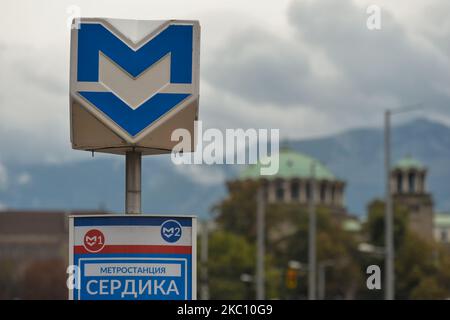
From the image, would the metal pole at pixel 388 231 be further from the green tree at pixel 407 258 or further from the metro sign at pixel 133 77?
the green tree at pixel 407 258

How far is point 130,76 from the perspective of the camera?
431 inches

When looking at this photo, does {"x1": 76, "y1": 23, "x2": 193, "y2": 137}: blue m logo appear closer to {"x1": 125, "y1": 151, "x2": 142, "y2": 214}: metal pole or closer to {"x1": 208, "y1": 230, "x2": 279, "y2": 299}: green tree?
{"x1": 125, "y1": 151, "x2": 142, "y2": 214}: metal pole

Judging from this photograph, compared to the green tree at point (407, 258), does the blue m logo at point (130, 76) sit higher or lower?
higher

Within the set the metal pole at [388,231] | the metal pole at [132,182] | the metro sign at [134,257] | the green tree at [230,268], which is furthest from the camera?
the green tree at [230,268]

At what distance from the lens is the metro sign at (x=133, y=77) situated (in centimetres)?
1095

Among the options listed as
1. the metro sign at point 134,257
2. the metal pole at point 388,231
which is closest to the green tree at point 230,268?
the metal pole at point 388,231

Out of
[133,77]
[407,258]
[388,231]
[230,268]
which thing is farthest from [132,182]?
[407,258]

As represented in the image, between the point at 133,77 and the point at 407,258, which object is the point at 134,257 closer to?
A: the point at 133,77

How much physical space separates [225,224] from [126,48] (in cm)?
13182

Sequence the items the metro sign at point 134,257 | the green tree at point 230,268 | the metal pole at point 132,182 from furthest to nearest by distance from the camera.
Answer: the green tree at point 230,268, the metal pole at point 132,182, the metro sign at point 134,257
